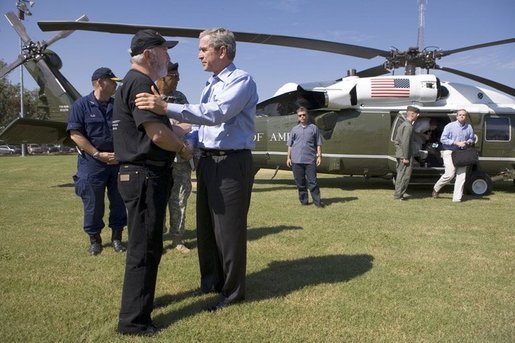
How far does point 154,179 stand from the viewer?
2.99m

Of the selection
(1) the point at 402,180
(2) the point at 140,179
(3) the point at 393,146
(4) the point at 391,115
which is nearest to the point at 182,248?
(2) the point at 140,179

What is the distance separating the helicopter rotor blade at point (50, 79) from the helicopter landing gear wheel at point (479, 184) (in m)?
13.2

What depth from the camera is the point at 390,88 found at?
10.4 metres

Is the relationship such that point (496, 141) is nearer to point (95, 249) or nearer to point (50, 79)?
point (95, 249)

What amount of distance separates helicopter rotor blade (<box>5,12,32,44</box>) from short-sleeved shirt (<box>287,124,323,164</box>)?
39.3 feet

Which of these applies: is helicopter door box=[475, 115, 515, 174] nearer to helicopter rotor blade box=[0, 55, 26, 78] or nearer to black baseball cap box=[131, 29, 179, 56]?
black baseball cap box=[131, 29, 179, 56]

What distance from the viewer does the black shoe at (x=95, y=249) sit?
Answer: 495 centimetres

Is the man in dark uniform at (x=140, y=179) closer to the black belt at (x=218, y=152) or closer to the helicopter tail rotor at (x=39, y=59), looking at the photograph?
the black belt at (x=218, y=152)

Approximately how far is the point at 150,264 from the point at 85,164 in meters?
2.56

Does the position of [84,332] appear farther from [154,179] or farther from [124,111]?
[124,111]

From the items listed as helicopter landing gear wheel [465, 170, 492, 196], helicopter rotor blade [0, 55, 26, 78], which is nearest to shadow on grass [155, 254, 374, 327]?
helicopter landing gear wheel [465, 170, 492, 196]

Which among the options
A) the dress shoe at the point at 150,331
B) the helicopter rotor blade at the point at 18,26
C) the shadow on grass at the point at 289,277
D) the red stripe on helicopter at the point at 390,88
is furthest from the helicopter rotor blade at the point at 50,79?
the dress shoe at the point at 150,331

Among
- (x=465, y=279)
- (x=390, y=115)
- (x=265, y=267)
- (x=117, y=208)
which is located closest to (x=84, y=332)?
(x=265, y=267)

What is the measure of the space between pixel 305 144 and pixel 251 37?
7.61 ft
